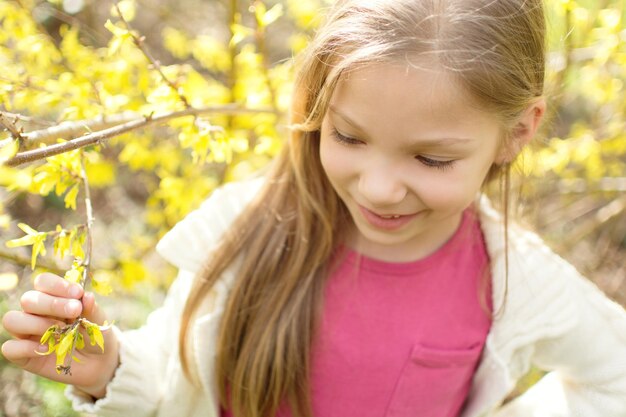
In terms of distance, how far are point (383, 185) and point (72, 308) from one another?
20.7 inches

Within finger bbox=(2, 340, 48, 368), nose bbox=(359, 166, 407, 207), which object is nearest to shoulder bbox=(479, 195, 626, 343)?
nose bbox=(359, 166, 407, 207)

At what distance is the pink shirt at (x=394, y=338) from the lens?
1370 millimetres

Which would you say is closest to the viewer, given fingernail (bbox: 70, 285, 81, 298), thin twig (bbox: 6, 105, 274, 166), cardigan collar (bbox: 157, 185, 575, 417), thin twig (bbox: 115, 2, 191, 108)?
thin twig (bbox: 6, 105, 274, 166)

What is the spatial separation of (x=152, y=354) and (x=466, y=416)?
0.72 meters

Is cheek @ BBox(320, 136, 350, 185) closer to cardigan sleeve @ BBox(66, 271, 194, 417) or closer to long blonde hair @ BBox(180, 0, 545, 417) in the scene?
long blonde hair @ BBox(180, 0, 545, 417)

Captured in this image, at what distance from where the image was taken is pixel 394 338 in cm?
138

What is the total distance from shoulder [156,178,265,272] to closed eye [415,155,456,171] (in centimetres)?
49

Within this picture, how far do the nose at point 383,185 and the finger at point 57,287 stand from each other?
487 mm

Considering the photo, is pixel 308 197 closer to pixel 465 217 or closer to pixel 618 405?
pixel 465 217

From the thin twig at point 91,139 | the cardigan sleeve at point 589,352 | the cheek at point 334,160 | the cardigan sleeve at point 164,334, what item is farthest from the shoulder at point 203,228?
the cardigan sleeve at point 589,352

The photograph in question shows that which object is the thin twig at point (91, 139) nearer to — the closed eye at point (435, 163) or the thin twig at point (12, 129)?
the thin twig at point (12, 129)

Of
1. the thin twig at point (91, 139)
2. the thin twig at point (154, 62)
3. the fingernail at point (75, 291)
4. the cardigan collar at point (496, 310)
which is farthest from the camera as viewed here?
the cardigan collar at point (496, 310)

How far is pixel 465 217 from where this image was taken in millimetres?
1492

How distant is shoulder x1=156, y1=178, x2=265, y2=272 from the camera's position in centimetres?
138
